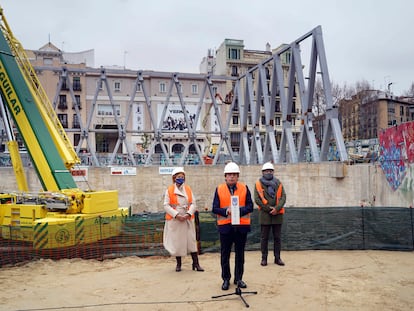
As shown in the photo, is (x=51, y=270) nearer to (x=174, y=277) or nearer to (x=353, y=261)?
(x=174, y=277)

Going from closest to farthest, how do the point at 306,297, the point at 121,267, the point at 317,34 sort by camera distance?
1. the point at 306,297
2. the point at 121,267
3. the point at 317,34

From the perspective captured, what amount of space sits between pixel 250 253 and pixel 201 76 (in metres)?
17.2

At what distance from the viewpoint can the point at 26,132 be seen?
1204 centimetres

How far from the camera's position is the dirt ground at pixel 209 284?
566 centimetres

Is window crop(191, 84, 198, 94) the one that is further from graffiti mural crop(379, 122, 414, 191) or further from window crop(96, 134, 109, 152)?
graffiti mural crop(379, 122, 414, 191)

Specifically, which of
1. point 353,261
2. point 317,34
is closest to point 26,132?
point 353,261

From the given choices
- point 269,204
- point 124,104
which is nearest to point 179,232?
point 269,204

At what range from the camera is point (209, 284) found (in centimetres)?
657

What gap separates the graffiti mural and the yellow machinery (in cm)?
876

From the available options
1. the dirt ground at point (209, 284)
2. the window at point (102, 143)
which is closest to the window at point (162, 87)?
the window at point (102, 143)

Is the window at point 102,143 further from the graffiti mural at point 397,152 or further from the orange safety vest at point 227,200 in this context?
the orange safety vest at point 227,200

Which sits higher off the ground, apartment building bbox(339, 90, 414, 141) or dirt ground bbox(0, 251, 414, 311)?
apartment building bbox(339, 90, 414, 141)

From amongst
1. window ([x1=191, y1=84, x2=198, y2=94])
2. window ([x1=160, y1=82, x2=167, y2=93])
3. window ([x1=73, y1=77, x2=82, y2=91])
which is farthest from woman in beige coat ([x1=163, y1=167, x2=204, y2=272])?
window ([x1=73, y1=77, x2=82, y2=91])

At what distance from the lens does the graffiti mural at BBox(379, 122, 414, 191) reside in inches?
514
